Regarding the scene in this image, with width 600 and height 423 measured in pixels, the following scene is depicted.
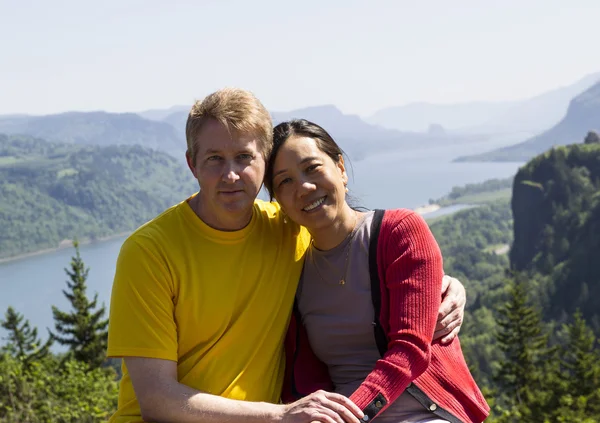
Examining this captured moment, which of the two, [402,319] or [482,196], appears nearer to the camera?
[402,319]

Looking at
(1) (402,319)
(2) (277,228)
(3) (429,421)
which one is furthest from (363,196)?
(3) (429,421)

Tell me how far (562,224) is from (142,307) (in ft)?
267

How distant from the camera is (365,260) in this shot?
262 centimetres

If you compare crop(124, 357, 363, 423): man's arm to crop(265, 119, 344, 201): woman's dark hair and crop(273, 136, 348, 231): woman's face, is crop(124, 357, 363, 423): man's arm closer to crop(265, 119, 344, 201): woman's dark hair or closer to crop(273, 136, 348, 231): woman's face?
crop(273, 136, 348, 231): woman's face

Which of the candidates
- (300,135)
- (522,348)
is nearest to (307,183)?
(300,135)

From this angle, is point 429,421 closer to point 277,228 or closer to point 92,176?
point 277,228

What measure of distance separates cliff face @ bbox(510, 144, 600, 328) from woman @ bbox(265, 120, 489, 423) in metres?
63.5

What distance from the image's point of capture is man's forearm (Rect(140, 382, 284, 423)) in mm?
2379

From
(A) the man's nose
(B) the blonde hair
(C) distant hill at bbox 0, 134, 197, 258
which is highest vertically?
(B) the blonde hair

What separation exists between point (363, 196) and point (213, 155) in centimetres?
97

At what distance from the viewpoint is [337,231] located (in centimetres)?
270

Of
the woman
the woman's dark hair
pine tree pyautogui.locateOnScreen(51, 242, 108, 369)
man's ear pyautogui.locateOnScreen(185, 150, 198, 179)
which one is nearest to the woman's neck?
the woman

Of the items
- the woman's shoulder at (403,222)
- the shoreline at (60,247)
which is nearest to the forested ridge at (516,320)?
the woman's shoulder at (403,222)

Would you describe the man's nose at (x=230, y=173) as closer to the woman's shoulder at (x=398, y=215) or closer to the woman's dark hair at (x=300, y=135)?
the woman's dark hair at (x=300, y=135)
